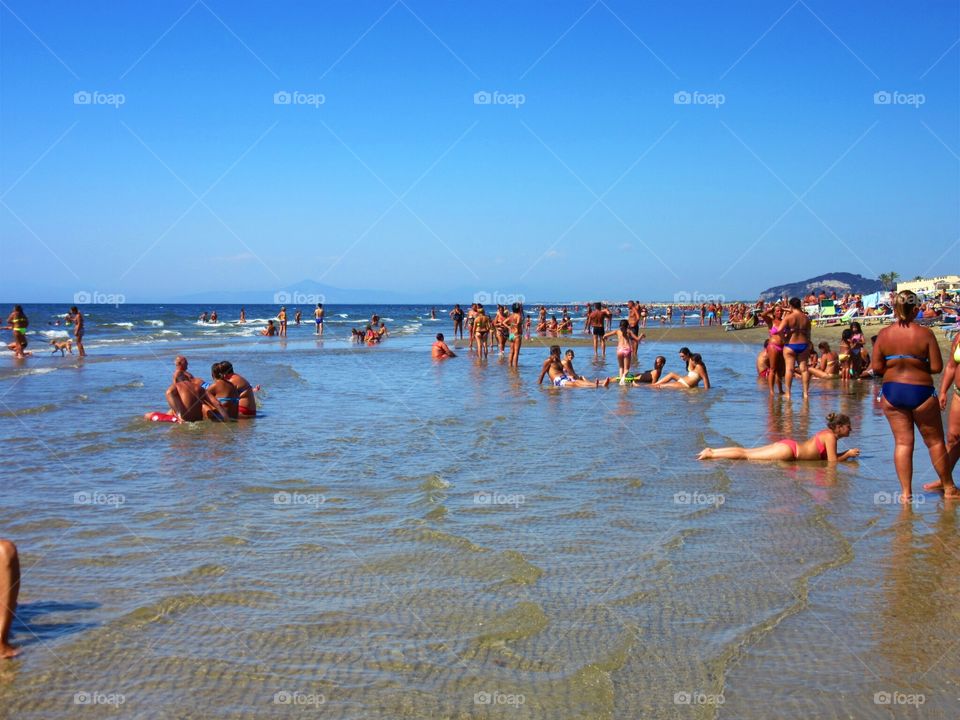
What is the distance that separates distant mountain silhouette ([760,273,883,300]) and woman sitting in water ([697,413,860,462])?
299ft

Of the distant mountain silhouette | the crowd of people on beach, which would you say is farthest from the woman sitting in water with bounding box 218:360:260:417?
the distant mountain silhouette

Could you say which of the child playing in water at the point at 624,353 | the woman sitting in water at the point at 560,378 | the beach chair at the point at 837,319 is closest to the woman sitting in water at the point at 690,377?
the child playing in water at the point at 624,353

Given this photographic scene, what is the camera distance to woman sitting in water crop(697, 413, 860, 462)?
8797 mm

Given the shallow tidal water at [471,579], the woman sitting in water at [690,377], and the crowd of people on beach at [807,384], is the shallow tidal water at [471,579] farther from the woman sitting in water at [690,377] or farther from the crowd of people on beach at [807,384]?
the woman sitting in water at [690,377]

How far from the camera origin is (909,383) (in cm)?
688

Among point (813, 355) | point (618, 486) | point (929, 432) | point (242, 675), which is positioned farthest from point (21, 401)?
point (813, 355)

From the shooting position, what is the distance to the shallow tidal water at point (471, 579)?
3.84 m

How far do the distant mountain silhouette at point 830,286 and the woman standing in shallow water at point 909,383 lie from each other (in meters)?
92.7

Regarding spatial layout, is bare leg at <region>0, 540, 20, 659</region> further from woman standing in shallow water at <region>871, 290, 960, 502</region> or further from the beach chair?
the beach chair

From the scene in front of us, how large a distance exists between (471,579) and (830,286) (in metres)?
105

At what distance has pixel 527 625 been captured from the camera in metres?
4.55

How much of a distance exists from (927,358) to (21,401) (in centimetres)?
1485

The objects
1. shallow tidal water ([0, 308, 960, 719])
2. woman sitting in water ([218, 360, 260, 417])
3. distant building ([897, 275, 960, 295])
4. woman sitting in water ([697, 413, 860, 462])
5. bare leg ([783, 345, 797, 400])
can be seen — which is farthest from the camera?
distant building ([897, 275, 960, 295])

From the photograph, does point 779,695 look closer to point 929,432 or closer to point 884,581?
point 884,581
